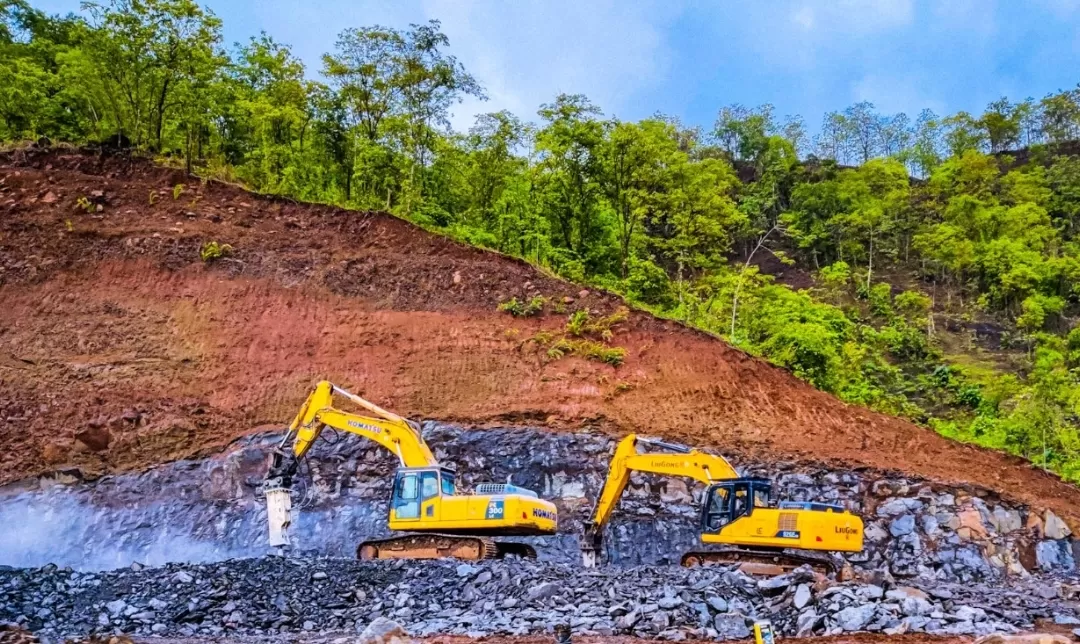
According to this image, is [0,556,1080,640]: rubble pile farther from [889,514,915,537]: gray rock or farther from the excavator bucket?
[889,514,915,537]: gray rock

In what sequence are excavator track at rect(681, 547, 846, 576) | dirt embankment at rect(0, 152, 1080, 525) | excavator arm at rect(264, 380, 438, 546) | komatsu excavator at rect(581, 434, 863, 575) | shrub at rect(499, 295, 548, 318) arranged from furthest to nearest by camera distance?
shrub at rect(499, 295, 548, 318), dirt embankment at rect(0, 152, 1080, 525), excavator arm at rect(264, 380, 438, 546), komatsu excavator at rect(581, 434, 863, 575), excavator track at rect(681, 547, 846, 576)

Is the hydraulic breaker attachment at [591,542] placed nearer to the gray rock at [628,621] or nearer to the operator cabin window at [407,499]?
the operator cabin window at [407,499]

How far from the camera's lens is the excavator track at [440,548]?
12.9m

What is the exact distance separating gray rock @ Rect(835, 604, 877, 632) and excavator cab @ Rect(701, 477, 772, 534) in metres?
4.35

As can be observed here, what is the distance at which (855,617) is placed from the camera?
28.5 ft

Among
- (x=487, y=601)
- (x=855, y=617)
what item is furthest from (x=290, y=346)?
(x=855, y=617)

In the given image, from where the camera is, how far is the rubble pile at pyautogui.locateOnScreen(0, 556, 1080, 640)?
8.70 meters

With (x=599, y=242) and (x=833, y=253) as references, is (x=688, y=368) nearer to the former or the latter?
(x=599, y=242)

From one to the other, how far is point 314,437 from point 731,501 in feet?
23.1

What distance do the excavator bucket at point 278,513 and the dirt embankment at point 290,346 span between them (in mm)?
3639

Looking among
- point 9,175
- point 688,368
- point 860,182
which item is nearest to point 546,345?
point 688,368

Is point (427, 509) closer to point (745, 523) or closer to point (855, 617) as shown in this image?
point (745, 523)

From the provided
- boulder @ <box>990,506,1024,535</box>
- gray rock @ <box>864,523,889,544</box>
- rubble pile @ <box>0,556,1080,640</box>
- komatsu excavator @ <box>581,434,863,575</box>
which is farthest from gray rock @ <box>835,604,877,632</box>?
boulder @ <box>990,506,1024,535</box>

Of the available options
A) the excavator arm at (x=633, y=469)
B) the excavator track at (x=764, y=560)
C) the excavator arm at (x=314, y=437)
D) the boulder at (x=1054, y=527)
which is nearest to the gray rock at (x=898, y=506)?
the boulder at (x=1054, y=527)
